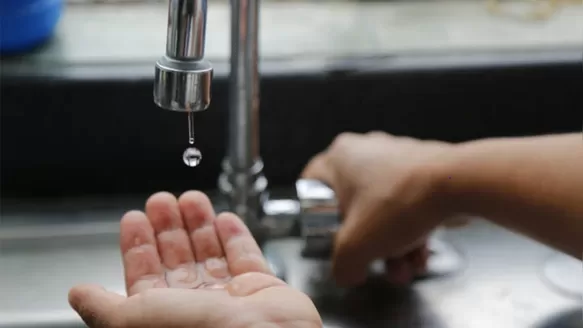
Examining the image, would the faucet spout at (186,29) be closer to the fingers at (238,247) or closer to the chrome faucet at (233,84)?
the chrome faucet at (233,84)

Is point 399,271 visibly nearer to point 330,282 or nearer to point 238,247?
point 330,282

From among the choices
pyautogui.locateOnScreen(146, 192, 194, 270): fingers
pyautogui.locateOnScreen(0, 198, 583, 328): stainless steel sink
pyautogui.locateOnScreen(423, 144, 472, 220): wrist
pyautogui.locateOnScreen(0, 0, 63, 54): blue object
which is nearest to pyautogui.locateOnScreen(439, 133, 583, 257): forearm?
pyautogui.locateOnScreen(423, 144, 472, 220): wrist

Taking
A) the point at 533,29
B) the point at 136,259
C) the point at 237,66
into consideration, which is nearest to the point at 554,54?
the point at 533,29

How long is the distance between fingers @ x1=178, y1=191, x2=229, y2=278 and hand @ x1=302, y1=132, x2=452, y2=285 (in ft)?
0.36

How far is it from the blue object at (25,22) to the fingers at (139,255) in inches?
8.9

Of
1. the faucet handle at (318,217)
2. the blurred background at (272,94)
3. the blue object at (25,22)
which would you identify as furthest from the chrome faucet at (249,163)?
the blue object at (25,22)

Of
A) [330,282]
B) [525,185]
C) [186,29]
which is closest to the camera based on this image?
[186,29]

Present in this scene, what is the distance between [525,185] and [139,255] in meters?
0.31

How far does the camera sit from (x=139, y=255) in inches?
23.3

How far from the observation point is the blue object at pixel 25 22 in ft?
2.21

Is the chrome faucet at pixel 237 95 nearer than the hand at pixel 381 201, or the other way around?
the chrome faucet at pixel 237 95

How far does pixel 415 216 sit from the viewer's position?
24.2 inches

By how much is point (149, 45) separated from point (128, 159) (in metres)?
0.13

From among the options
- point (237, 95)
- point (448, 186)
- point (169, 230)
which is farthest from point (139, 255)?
point (448, 186)
